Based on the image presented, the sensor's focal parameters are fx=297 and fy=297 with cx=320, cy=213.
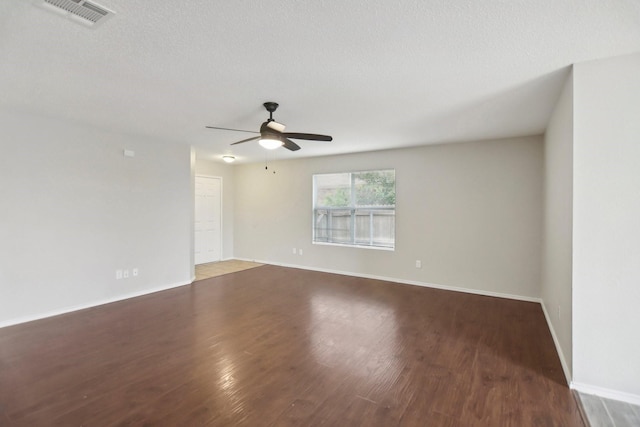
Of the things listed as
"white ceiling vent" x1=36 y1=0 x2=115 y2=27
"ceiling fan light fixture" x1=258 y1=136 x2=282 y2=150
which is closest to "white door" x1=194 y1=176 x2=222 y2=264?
"ceiling fan light fixture" x1=258 y1=136 x2=282 y2=150

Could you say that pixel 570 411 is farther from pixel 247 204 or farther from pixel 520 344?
pixel 247 204

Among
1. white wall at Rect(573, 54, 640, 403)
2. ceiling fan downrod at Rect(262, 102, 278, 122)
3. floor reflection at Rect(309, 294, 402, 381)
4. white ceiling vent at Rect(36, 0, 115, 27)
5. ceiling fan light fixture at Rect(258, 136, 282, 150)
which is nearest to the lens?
white ceiling vent at Rect(36, 0, 115, 27)

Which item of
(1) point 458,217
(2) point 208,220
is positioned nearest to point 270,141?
(1) point 458,217

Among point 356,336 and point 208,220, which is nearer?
point 356,336

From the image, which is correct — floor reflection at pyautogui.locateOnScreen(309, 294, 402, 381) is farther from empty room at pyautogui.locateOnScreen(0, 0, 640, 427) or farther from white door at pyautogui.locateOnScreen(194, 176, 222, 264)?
white door at pyautogui.locateOnScreen(194, 176, 222, 264)

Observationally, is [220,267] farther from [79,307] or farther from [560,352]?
[560,352]

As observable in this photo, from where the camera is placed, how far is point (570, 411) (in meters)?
1.97

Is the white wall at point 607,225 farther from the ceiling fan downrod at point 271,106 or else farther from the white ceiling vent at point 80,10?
the white ceiling vent at point 80,10

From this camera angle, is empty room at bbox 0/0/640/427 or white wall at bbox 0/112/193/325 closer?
empty room at bbox 0/0/640/427

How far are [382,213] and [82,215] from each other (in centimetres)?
462

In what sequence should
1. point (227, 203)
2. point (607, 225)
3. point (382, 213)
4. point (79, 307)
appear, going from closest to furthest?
point (607, 225), point (79, 307), point (382, 213), point (227, 203)

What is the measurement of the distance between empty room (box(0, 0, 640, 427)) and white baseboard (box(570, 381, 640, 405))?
12 mm

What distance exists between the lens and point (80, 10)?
1596 millimetres

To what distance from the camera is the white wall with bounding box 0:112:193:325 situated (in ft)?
11.2
